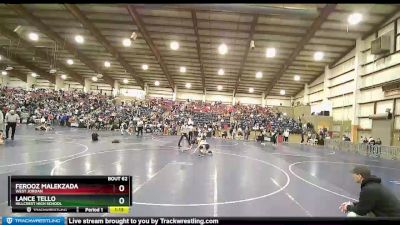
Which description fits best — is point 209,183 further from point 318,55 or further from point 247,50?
point 318,55

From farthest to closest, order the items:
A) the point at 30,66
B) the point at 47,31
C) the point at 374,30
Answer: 1. the point at 30,66
2. the point at 47,31
3. the point at 374,30

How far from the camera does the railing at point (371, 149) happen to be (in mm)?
18625

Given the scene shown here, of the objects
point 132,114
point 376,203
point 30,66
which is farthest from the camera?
point 30,66

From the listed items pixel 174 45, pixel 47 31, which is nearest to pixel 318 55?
pixel 174 45

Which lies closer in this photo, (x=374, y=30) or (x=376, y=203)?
(x=376, y=203)

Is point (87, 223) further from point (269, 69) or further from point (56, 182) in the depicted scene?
point (269, 69)

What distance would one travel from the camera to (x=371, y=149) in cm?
2053

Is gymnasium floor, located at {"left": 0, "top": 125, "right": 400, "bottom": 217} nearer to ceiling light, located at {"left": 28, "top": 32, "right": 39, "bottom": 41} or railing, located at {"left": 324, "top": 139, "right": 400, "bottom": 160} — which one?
railing, located at {"left": 324, "top": 139, "right": 400, "bottom": 160}

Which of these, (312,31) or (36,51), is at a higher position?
(36,51)

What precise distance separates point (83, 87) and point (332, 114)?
36394mm

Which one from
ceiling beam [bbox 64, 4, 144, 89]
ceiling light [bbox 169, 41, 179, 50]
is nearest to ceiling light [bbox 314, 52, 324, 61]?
ceiling light [bbox 169, 41, 179, 50]

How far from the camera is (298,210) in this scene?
623cm
